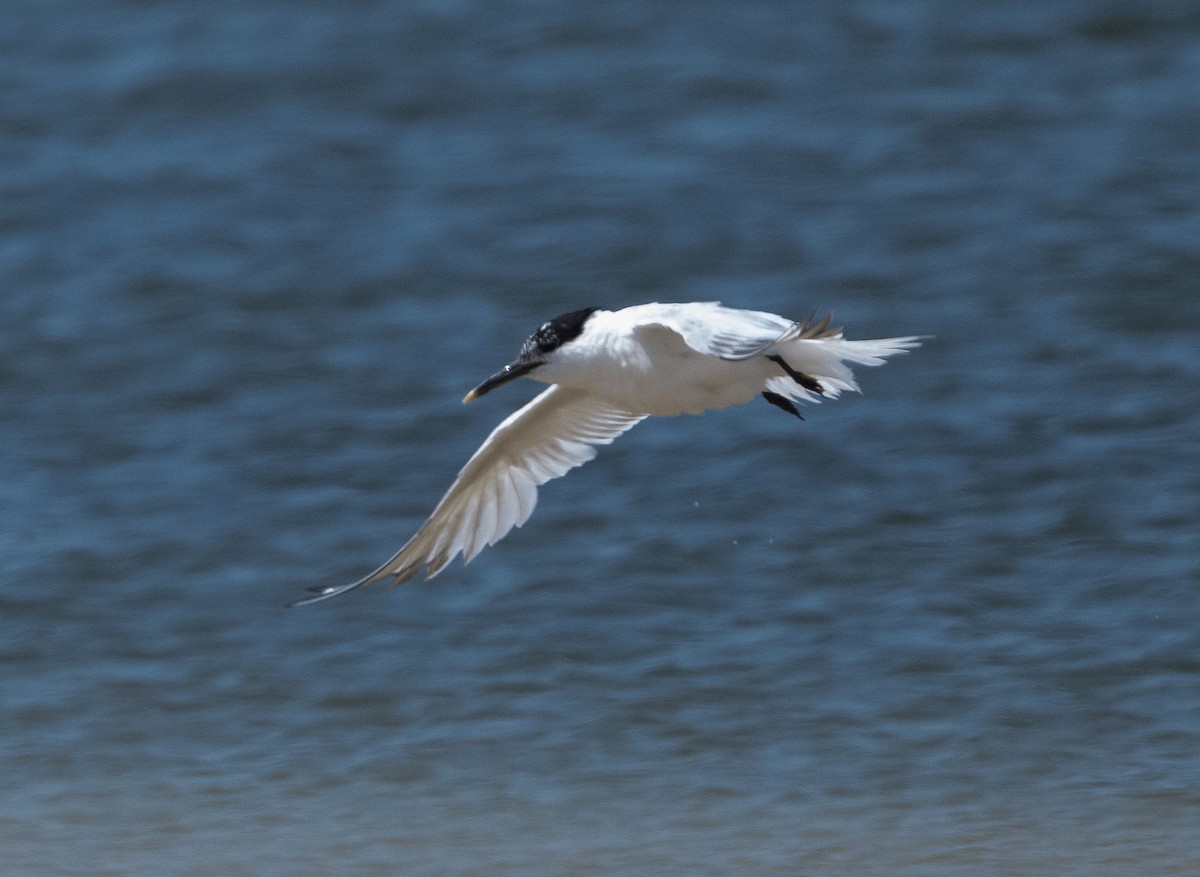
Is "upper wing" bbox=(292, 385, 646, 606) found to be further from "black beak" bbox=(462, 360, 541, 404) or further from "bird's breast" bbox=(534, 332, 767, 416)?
"bird's breast" bbox=(534, 332, 767, 416)

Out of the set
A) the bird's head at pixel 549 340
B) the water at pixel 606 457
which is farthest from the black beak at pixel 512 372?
the water at pixel 606 457

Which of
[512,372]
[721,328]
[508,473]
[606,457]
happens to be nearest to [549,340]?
[512,372]

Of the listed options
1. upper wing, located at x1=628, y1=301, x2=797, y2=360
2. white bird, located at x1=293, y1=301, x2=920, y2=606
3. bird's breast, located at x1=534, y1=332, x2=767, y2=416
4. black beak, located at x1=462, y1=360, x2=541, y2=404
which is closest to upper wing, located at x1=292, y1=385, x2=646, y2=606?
white bird, located at x1=293, y1=301, x2=920, y2=606

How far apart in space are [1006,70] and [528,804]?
700 centimetres

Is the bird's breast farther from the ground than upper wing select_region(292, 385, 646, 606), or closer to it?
farther from the ground

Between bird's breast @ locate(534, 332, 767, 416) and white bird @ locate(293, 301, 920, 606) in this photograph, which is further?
bird's breast @ locate(534, 332, 767, 416)

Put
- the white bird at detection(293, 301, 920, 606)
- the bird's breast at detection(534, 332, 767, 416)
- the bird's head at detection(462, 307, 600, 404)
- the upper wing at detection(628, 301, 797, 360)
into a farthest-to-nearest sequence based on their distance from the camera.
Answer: the bird's head at detection(462, 307, 600, 404) → the bird's breast at detection(534, 332, 767, 416) → the white bird at detection(293, 301, 920, 606) → the upper wing at detection(628, 301, 797, 360)

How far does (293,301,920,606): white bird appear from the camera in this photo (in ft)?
17.6

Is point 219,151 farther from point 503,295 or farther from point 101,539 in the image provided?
point 101,539

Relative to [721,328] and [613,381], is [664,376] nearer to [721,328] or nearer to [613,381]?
[613,381]

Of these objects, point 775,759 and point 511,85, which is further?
point 511,85

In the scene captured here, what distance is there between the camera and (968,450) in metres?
8.62

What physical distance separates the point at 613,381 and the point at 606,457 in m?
3.12

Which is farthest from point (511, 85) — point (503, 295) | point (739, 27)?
point (503, 295)
